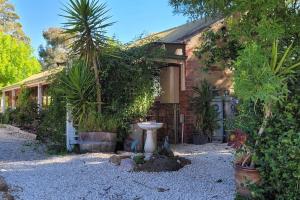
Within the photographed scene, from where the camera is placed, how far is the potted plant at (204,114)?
1265 centimetres

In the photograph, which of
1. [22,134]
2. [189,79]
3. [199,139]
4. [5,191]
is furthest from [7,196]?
[22,134]

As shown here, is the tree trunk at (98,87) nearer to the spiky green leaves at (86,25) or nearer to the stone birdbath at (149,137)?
the spiky green leaves at (86,25)

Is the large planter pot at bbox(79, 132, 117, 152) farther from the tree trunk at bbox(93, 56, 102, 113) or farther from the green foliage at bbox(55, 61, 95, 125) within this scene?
the tree trunk at bbox(93, 56, 102, 113)

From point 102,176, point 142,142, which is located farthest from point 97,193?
point 142,142

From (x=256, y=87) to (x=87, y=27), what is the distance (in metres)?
6.58

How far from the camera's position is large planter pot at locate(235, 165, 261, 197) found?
4801 mm

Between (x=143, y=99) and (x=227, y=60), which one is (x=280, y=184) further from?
(x=143, y=99)

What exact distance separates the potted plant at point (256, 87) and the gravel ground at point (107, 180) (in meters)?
0.70

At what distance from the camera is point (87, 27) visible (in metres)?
10.1

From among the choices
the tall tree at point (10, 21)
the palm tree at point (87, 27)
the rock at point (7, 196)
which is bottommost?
the rock at point (7, 196)

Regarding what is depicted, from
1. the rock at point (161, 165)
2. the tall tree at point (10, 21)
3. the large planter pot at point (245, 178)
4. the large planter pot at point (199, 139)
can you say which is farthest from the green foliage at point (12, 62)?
the large planter pot at point (245, 178)

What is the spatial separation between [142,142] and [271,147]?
22.1 ft

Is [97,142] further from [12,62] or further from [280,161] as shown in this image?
[12,62]

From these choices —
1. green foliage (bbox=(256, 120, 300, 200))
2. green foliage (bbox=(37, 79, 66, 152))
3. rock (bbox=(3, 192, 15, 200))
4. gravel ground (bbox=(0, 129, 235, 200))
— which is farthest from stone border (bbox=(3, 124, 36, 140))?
green foliage (bbox=(256, 120, 300, 200))
